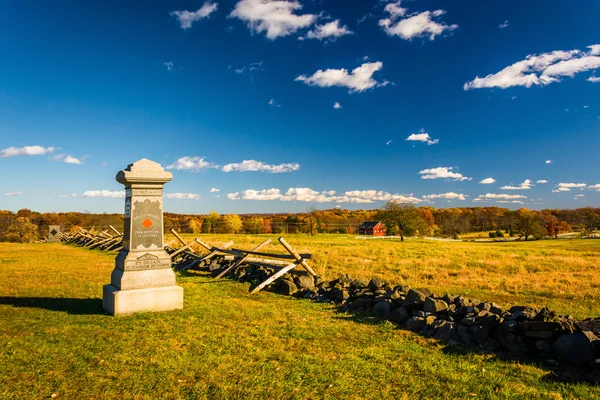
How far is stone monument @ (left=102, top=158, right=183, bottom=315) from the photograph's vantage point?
6.66 metres

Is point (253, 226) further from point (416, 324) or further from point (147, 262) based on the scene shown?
point (416, 324)

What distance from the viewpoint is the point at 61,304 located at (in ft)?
24.2

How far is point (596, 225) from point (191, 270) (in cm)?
11784

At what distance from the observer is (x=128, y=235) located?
6867mm

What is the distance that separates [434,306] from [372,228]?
8283 centimetres

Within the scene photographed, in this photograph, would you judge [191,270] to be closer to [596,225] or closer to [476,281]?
[476,281]

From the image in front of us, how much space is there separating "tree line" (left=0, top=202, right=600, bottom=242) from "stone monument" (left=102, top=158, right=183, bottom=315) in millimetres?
24463

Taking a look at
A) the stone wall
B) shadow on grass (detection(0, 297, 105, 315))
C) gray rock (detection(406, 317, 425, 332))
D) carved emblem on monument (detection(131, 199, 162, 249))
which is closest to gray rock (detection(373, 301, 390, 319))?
the stone wall

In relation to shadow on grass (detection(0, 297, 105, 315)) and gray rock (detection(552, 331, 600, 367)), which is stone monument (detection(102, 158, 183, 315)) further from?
gray rock (detection(552, 331, 600, 367))

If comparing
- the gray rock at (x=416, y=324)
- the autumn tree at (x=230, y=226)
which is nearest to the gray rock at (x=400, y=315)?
the gray rock at (x=416, y=324)

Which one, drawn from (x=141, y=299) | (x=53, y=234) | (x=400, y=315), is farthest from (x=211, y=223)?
(x=400, y=315)

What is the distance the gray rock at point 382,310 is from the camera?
755cm

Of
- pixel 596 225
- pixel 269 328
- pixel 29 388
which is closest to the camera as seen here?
pixel 29 388

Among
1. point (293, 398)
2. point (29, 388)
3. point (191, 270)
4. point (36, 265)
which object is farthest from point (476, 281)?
point (36, 265)
